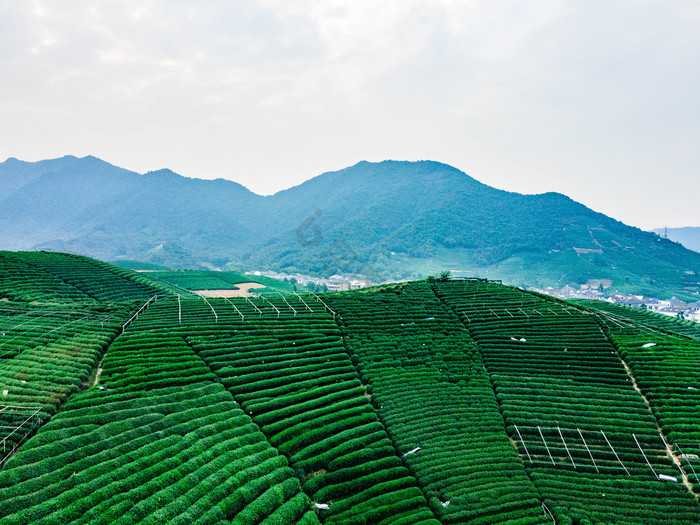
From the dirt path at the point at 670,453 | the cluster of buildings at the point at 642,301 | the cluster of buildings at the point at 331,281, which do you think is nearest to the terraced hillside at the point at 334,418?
the dirt path at the point at 670,453

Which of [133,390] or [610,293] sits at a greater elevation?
[133,390]

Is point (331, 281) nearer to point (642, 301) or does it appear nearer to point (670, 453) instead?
point (642, 301)

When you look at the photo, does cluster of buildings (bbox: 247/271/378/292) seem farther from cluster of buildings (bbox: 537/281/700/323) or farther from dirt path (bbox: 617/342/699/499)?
dirt path (bbox: 617/342/699/499)

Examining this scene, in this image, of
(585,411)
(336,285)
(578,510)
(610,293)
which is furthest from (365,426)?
(610,293)

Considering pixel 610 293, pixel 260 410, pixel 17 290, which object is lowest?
pixel 610 293

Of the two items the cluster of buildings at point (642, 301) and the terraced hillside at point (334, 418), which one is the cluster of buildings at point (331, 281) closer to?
the cluster of buildings at point (642, 301)

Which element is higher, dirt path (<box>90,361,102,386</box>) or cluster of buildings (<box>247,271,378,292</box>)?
cluster of buildings (<box>247,271,378,292</box>)

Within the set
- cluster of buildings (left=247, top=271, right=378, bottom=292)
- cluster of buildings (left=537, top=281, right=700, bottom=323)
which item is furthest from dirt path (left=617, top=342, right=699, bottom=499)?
cluster of buildings (left=537, top=281, right=700, bottom=323)

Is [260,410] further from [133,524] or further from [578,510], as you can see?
[578,510]
